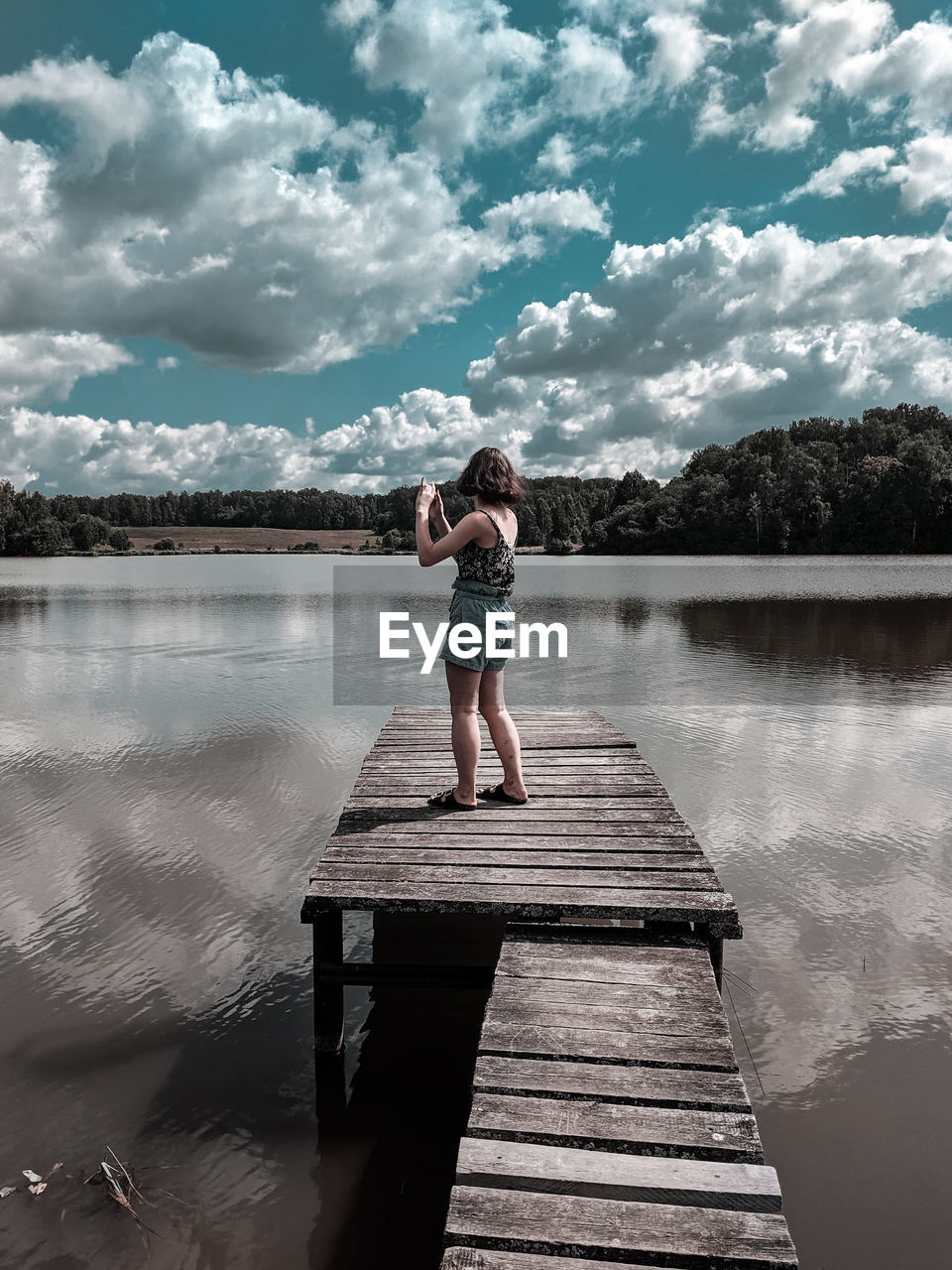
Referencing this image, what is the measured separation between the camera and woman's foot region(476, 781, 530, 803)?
5.34 m

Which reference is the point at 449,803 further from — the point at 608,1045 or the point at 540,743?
the point at 608,1045

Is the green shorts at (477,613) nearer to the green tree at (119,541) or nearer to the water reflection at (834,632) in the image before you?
the water reflection at (834,632)

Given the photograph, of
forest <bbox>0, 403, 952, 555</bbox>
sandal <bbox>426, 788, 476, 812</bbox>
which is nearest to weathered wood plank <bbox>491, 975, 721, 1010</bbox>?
sandal <bbox>426, 788, 476, 812</bbox>

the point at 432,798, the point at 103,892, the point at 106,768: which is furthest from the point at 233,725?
the point at 432,798

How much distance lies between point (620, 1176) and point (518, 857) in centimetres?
209

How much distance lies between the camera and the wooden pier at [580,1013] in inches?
87.4

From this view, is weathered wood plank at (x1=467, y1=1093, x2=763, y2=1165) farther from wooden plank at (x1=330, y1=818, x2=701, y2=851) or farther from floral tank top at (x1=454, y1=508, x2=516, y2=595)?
floral tank top at (x1=454, y1=508, x2=516, y2=595)

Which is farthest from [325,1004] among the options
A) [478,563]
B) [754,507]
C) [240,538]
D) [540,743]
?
[240,538]

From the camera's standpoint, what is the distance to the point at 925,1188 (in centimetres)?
334

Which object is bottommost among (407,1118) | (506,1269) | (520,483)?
(407,1118)

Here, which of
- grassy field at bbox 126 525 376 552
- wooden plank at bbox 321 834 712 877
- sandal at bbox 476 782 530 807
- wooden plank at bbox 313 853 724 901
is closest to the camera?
wooden plank at bbox 313 853 724 901

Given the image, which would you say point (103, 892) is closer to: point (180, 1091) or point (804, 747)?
point (180, 1091)

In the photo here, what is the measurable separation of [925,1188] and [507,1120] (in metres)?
1.97

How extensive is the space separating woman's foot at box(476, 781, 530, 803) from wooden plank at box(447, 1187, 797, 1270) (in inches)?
120
